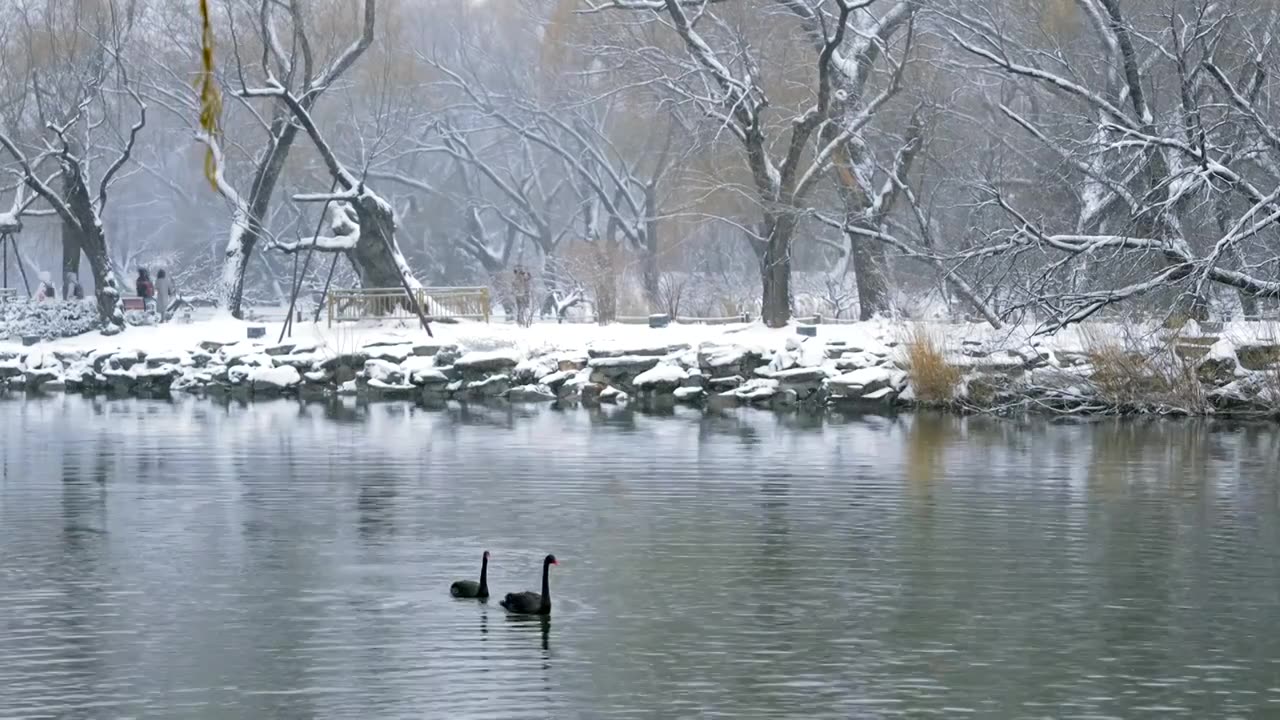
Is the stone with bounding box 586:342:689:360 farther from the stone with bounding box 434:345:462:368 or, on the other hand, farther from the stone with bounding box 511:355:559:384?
the stone with bounding box 434:345:462:368

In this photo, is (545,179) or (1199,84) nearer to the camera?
(1199,84)

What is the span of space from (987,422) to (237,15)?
27.4 meters

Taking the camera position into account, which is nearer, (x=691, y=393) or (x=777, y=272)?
(x=691, y=393)

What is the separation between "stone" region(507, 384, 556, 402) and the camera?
35.6m

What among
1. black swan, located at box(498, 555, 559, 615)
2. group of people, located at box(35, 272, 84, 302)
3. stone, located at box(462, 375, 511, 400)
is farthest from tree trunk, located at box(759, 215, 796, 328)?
black swan, located at box(498, 555, 559, 615)

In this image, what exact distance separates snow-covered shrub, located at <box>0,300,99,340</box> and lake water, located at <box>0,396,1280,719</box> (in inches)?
623

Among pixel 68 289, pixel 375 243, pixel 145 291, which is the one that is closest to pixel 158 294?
pixel 145 291

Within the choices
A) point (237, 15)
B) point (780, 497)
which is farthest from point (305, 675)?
point (237, 15)

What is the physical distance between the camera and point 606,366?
35.2 meters

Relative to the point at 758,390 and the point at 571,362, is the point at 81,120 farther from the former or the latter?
the point at 758,390

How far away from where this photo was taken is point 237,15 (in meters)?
50.0

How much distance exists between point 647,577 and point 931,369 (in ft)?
57.4

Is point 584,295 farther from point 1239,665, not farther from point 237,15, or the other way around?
point 1239,665

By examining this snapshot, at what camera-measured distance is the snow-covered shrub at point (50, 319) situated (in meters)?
41.6
